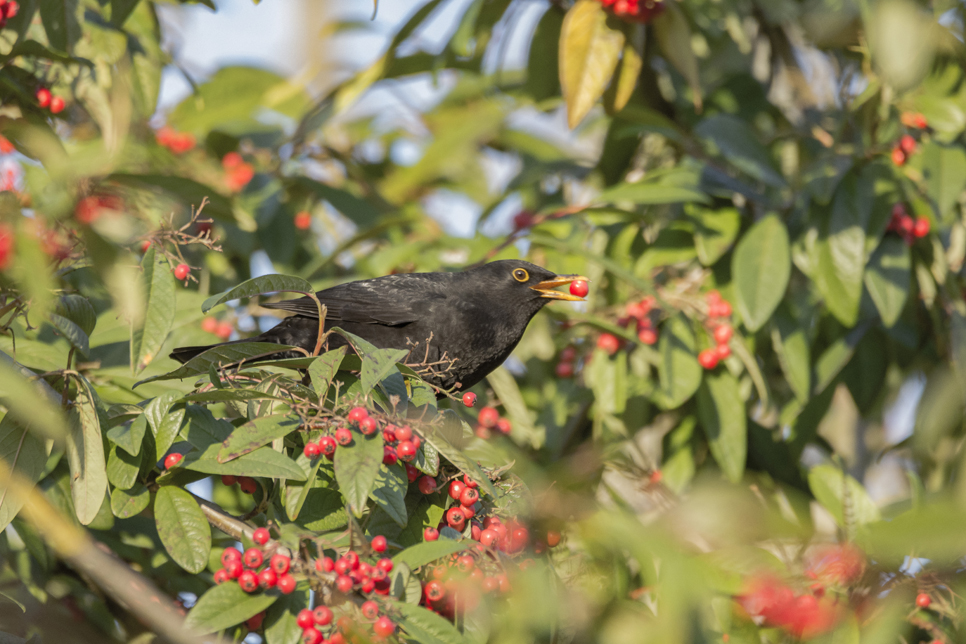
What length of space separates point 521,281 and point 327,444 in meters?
2.19

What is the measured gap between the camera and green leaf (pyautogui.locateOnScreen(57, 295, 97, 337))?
2395mm

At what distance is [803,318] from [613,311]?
2.84 feet

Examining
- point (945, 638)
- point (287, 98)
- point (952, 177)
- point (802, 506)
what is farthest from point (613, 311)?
point (287, 98)

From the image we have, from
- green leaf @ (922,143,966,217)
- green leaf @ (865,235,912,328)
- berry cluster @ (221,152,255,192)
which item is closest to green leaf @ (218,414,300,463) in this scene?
green leaf @ (865,235,912,328)

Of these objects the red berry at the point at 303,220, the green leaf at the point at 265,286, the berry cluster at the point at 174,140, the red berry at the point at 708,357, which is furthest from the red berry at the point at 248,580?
the berry cluster at the point at 174,140

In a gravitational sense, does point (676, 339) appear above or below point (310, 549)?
below

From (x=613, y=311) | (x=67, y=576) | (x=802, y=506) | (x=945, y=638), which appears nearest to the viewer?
(x=945, y=638)

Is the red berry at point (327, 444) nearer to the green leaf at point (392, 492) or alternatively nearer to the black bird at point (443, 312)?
the green leaf at point (392, 492)

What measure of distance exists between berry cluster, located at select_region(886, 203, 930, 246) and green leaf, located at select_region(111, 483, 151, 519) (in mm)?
3248

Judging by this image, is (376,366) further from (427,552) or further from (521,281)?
(521,281)

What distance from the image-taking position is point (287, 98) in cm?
547

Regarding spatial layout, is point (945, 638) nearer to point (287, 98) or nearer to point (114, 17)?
point (114, 17)

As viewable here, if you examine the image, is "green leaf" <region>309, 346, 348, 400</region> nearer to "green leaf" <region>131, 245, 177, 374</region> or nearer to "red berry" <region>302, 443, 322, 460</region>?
"red berry" <region>302, 443, 322, 460</region>

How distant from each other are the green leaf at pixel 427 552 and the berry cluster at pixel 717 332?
6.87ft
